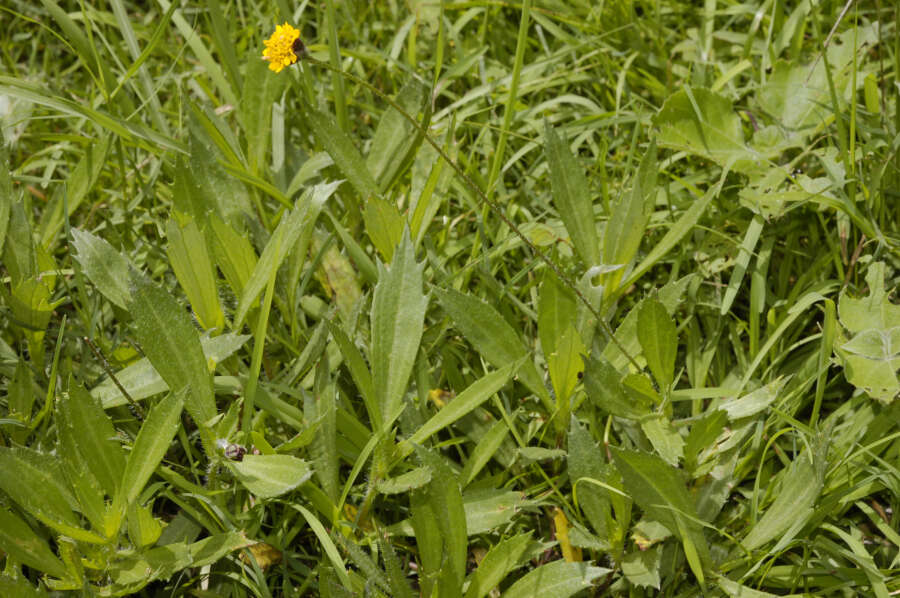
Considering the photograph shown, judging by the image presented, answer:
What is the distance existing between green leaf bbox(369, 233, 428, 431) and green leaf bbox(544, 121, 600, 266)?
1.34 ft

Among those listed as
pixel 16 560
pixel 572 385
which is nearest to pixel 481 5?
pixel 572 385

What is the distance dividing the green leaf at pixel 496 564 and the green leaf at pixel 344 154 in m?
0.93

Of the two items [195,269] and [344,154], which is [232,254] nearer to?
[195,269]

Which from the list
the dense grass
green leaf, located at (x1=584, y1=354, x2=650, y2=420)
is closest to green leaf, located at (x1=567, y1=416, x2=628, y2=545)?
the dense grass

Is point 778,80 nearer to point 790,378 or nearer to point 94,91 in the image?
point 790,378

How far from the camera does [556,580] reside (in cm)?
165

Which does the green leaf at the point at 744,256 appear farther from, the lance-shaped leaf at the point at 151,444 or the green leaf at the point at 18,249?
the green leaf at the point at 18,249

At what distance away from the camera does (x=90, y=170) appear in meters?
2.30

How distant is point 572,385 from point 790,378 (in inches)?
19.0

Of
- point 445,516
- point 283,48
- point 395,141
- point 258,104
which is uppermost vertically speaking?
point 283,48

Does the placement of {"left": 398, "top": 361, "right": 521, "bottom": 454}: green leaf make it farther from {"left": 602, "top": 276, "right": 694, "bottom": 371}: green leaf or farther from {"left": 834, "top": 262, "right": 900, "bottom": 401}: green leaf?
{"left": 834, "top": 262, "right": 900, "bottom": 401}: green leaf

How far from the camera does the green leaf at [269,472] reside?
1.66m

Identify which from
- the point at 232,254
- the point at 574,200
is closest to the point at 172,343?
the point at 232,254

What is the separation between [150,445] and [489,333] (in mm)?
720
